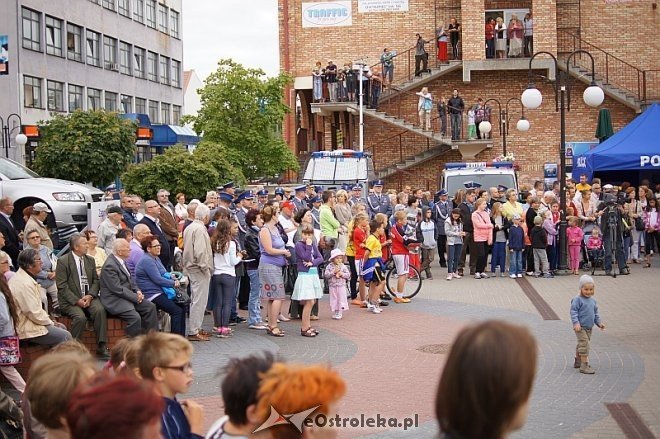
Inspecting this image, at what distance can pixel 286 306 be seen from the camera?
57.7 feet

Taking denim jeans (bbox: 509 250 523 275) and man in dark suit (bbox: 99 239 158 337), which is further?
denim jeans (bbox: 509 250 523 275)

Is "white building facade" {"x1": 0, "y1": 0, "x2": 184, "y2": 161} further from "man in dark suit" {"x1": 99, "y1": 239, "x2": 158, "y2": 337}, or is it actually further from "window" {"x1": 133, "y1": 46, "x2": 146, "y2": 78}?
"man in dark suit" {"x1": 99, "y1": 239, "x2": 158, "y2": 337}

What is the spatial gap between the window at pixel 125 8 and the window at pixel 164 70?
20.8ft

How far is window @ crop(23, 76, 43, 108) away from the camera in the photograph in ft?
153

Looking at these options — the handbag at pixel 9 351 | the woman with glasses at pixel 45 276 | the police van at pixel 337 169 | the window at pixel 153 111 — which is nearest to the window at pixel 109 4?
the window at pixel 153 111

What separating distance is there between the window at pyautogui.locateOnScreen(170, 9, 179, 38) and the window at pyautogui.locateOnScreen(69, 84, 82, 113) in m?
16.8

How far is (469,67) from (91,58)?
24.5m

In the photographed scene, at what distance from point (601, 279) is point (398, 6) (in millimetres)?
24449

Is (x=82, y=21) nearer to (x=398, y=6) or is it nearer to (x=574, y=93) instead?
(x=398, y=6)

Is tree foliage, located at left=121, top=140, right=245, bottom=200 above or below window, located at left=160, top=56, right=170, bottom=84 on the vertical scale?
below

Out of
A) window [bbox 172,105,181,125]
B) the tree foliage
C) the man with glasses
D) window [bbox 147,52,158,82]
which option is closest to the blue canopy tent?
the tree foliage

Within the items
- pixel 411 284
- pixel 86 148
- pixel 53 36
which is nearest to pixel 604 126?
pixel 411 284

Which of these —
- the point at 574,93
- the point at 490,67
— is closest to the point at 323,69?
the point at 490,67

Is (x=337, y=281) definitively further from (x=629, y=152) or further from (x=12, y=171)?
(x=629, y=152)
